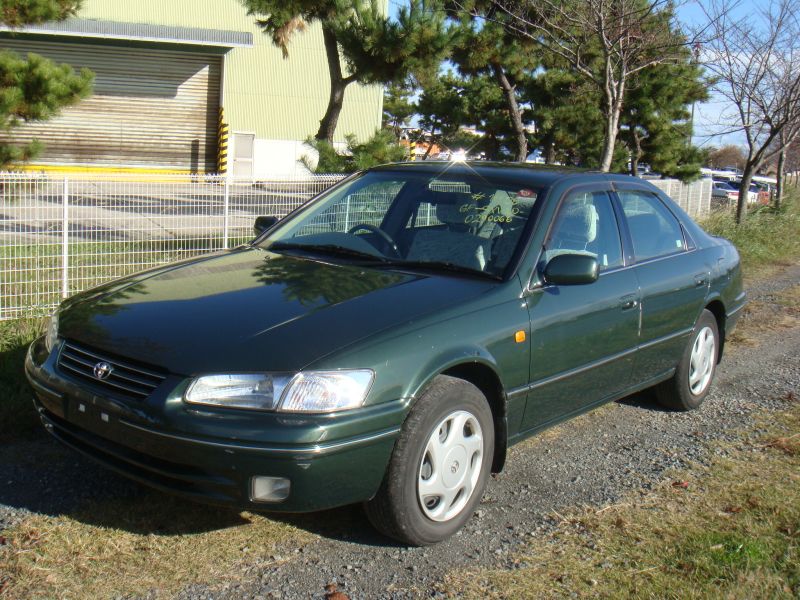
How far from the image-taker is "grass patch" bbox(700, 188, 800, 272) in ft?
48.2

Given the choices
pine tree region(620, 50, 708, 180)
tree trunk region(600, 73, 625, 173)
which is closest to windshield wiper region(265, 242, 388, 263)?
tree trunk region(600, 73, 625, 173)

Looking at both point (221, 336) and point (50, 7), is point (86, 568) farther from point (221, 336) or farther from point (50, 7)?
point (50, 7)

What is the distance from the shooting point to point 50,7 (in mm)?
8555

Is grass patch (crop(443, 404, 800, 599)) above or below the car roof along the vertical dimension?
below

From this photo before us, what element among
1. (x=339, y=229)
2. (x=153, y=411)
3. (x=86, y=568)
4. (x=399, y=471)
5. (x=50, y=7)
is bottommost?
(x=86, y=568)

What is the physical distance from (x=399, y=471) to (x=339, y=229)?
184 cm

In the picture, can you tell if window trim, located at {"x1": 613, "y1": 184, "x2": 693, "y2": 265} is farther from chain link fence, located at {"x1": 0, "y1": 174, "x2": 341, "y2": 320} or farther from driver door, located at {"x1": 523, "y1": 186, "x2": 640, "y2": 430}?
chain link fence, located at {"x1": 0, "y1": 174, "x2": 341, "y2": 320}

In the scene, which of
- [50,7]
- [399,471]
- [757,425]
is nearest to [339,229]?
[399,471]

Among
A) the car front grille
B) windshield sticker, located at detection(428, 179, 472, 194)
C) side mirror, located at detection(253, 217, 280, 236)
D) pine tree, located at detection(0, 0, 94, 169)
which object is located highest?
pine tree, located at detection(0, 0, 94, 169)

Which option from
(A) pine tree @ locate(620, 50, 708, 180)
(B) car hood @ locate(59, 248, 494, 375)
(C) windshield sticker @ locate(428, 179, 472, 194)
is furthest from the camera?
(A) pine tree @ locate(620, 50, 708, 180)

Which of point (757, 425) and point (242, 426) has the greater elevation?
point (242, 426)

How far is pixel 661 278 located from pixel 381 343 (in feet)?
7.83

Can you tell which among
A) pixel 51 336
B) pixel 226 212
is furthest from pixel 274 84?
pixel 51 336

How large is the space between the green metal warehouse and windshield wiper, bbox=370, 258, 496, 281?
2171cm
